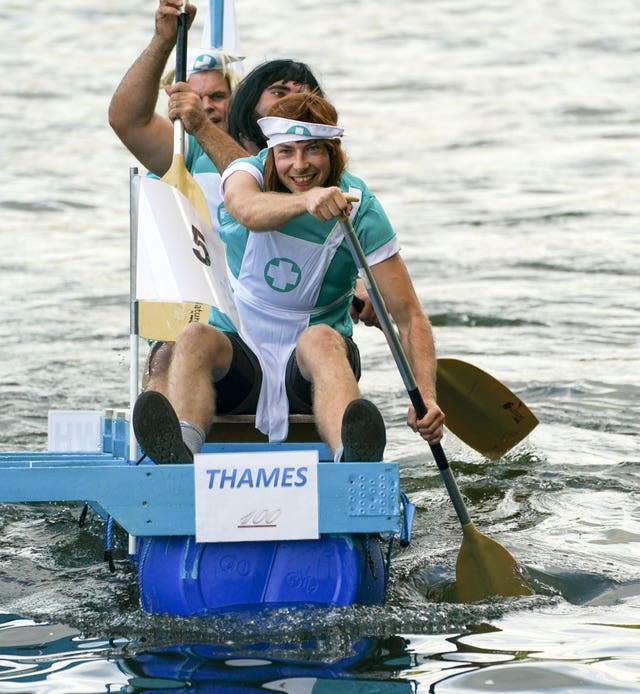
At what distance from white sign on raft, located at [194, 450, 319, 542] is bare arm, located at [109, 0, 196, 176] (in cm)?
186

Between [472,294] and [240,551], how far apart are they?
6.32m

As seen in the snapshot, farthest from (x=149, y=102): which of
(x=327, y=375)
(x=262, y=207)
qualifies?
(x=327, y=375)

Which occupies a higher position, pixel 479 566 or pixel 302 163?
pixel 302 163

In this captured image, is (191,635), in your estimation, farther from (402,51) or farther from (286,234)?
(402,51)

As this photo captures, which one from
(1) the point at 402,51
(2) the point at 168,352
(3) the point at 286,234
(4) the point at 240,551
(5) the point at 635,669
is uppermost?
(1) the point at 402,51

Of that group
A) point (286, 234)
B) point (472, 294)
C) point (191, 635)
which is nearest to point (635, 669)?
point (191, 635)

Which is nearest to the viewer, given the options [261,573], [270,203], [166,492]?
[166,492]

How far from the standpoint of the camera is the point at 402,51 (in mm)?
20688

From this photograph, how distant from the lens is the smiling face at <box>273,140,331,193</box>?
4.54 meters

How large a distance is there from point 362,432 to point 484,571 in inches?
33.1

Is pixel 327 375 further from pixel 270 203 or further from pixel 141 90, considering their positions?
pixel 141 90

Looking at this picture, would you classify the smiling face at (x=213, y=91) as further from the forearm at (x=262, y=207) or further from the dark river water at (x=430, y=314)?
the dark river water at (x=430, y=314)

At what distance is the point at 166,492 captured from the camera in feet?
13.2

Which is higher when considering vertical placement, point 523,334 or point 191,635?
point 523,334
